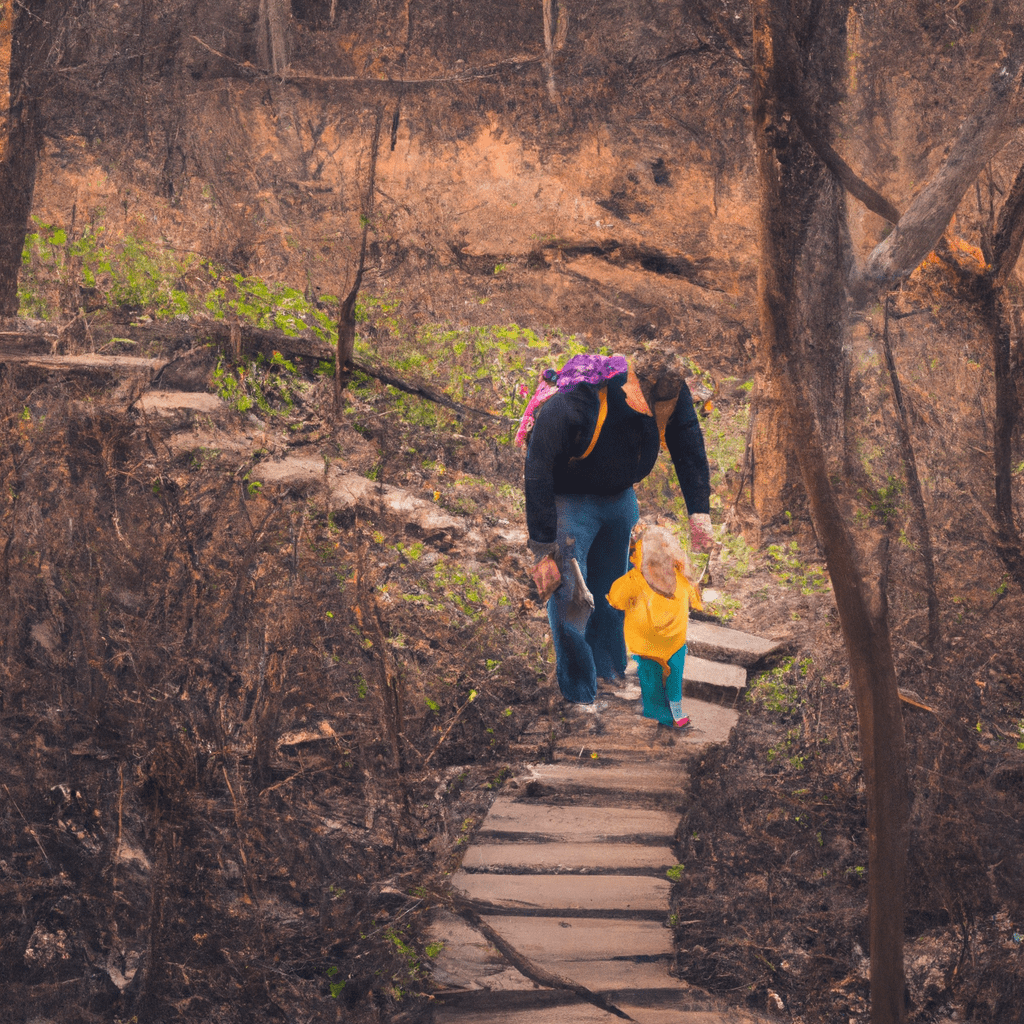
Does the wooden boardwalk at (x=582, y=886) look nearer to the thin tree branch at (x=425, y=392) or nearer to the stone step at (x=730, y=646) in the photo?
the stone step at (x=730, y=646)

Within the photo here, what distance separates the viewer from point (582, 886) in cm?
301

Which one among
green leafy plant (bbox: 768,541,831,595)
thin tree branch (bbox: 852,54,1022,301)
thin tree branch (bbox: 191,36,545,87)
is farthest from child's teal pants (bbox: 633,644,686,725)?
thin tree branch (bbox: 191,36,545,87)

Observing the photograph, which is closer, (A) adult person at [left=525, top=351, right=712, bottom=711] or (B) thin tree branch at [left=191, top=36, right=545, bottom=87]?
(A) adult person at [left=525, top=351, right=712, bottom=711]

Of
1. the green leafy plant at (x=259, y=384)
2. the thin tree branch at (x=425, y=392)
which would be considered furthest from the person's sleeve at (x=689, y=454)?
the green leafy plant at (x=259, y=384)

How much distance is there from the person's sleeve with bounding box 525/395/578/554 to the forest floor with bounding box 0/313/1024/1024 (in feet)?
3.21

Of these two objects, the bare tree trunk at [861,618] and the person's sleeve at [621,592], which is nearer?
the bare tree trunk at [861,618]

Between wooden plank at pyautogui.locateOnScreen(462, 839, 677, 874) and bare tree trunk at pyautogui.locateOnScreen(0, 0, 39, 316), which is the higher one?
bare tree trunk at pyautogui.locateOnScreen(0, 0, 39, 316)

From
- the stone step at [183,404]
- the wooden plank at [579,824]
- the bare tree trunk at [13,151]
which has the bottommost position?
the wooden plank at [579,824]

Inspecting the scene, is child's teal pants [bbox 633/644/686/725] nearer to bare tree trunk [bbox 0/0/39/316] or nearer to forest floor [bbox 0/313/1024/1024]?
forest floor [bbox 0/313/1024/1024]

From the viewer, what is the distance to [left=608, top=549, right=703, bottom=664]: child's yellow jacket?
345 cm

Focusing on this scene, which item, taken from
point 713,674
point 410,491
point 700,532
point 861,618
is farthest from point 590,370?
point 410,491

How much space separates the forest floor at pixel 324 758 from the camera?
2.95 meters

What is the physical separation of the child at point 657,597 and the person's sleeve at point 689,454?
20 centimetres

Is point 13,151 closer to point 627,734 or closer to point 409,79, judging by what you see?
point 409,79
